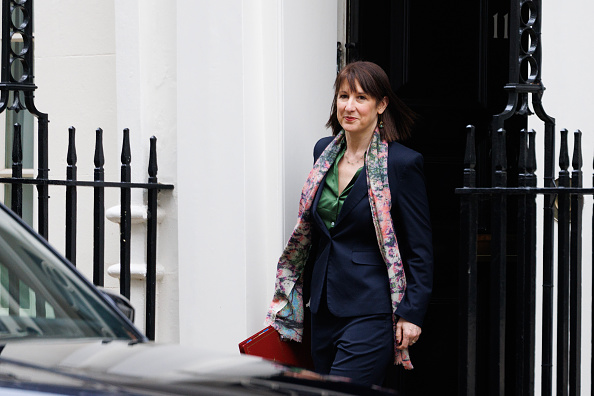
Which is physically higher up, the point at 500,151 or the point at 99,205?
the point at 500,151

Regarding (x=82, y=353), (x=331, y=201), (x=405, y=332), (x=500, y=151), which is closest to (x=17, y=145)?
(x=331, y=201)

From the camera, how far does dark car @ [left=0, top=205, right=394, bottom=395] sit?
6.34 ft

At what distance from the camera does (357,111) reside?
4262 mm

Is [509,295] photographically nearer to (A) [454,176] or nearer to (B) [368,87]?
(A) [454,176]

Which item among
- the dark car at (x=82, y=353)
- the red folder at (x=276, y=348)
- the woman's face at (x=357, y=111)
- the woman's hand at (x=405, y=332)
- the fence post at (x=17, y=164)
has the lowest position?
the red folder at (x=276, y=348)

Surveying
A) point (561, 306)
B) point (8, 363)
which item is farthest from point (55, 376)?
point (561, 306)

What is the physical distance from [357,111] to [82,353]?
227 centimetres

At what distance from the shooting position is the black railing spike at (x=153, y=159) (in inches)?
187

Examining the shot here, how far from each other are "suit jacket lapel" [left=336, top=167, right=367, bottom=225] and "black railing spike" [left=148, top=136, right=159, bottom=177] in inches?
41.9

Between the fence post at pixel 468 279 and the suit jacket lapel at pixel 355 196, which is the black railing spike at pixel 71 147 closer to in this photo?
the suit jacket lapel at pixel 355 196

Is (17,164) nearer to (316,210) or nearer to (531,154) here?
(316,210)

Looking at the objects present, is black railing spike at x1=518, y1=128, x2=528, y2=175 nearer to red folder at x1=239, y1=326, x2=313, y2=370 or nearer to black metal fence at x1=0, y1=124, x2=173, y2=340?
red folder at x1=239, y1=326, x2=313, y2=370

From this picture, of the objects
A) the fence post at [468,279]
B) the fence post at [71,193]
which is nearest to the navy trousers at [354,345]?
the fence post at [468,279]

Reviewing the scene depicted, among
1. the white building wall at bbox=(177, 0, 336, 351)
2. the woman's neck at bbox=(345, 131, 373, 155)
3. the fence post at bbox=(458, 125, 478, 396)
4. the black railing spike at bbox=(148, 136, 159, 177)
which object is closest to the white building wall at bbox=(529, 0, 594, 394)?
the fence post at bbox=(458, 125, 478, 396)
